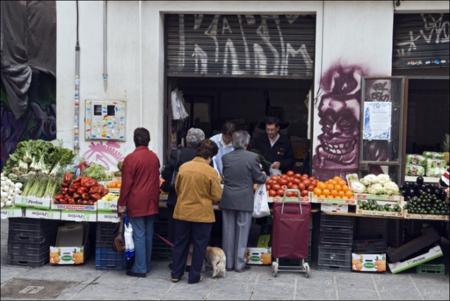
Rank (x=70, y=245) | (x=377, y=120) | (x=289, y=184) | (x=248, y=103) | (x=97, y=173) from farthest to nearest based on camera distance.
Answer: (x=248, y=103) < (x=377, y=120) < (x=97, y=173) < (x=70, y=245) < (x=289, y=184)

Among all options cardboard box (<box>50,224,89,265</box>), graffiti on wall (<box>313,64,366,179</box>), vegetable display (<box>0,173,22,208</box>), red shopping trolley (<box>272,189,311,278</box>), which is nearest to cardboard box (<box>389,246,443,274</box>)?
red shopping trolley (<box>272,189,311,278</box>)

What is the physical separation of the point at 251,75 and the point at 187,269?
3.27 m

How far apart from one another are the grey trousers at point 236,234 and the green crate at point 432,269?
7.54ft

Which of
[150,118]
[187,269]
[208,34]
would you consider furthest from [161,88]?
[187,269]

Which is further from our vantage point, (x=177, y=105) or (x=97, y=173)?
(x=177, y=105)

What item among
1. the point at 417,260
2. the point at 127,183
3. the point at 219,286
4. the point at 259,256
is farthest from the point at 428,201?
the point at 127,183

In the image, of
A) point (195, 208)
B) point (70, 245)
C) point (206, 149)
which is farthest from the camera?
point (70, 245)

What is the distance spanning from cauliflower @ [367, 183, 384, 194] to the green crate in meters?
1.10

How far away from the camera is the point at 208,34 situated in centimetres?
941

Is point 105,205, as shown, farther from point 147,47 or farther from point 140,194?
point 147,47

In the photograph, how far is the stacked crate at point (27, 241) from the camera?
777cm

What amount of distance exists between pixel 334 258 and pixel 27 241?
401cm

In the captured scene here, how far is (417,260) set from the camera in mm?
7688

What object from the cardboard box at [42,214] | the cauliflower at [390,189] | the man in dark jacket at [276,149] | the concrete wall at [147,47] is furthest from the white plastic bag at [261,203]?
the cardboard box at [42,214]
